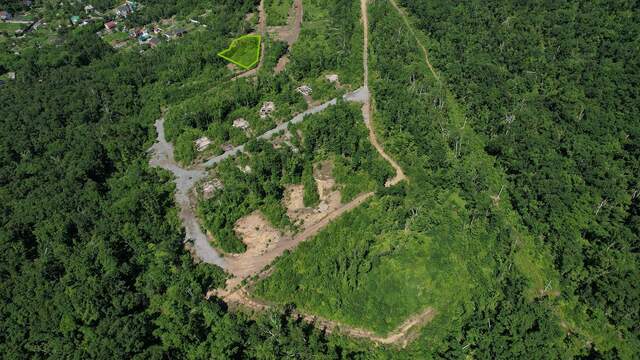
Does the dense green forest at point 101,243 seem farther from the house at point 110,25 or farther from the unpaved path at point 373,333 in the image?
the house at point 110,25

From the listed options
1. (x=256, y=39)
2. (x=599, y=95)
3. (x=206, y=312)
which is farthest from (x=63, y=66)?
(x=599, y=95)

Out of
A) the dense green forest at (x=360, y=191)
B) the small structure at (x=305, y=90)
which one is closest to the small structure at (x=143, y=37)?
the dense green forest at (x=360, y=191)

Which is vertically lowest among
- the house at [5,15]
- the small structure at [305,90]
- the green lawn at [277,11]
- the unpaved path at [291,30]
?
the house at [5,15]

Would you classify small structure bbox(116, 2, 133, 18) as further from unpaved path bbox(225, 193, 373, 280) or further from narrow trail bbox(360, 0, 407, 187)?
unpaved path bbox(225, 193, 373, 280)

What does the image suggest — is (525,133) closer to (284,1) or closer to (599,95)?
(599,95)

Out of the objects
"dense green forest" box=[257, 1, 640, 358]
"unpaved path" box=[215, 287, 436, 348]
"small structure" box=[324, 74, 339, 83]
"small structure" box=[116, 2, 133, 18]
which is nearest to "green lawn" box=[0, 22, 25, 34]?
"small structure" box=[116, 2, 133, 18]

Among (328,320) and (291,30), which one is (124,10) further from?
(328,320)

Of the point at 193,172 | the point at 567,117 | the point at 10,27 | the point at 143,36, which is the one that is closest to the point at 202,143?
the point at 193,172
